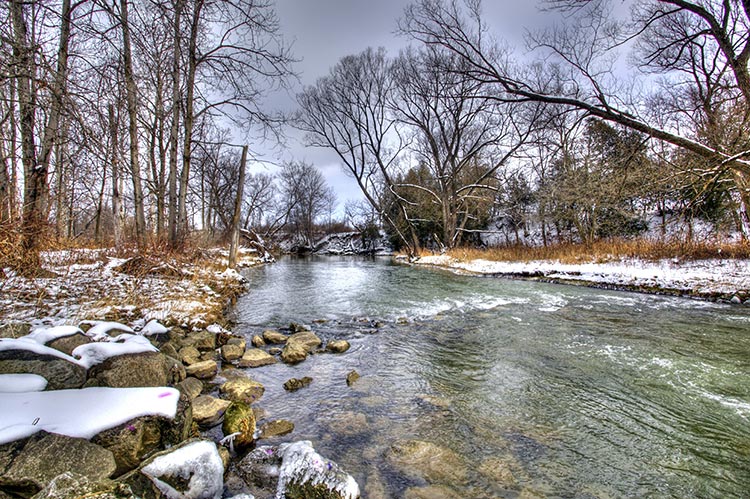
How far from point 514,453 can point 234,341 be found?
432 cm

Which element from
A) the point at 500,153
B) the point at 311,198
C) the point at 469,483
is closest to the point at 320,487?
the point at 469,483

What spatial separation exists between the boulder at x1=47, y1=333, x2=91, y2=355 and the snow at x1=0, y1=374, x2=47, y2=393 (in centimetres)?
58

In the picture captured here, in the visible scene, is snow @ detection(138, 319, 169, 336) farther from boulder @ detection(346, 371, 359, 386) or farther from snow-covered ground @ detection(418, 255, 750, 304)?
snow-covered ground @ detection(418, 255, 750, 304)

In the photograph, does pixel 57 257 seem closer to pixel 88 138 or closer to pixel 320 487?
pixel 88 138

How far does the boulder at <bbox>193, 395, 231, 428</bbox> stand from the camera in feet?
10.1

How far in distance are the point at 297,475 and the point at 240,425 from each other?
0.87 m

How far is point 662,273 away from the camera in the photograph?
9906 mm

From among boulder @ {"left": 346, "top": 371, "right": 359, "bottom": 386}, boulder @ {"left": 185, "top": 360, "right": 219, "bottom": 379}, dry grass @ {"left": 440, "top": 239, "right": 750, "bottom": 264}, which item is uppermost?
dry grass @ {"left": 440, "top": 239, "right": 750, "bottom": 264}

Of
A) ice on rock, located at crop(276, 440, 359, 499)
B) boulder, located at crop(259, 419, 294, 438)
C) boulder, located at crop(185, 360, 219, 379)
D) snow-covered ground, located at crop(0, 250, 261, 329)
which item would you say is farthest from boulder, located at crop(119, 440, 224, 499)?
Answer: snow-covered ground, located at crop(0, 250, 261, 329)

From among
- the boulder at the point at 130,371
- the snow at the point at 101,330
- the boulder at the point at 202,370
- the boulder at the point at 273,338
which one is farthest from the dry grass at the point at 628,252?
the snow at the point at 101,330

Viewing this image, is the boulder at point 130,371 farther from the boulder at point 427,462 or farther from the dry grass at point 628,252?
the dry grass at point 628,252

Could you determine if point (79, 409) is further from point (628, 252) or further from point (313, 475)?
point (628, 252)

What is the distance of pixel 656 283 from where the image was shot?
9516mm

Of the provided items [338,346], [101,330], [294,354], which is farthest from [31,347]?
[338,346]
